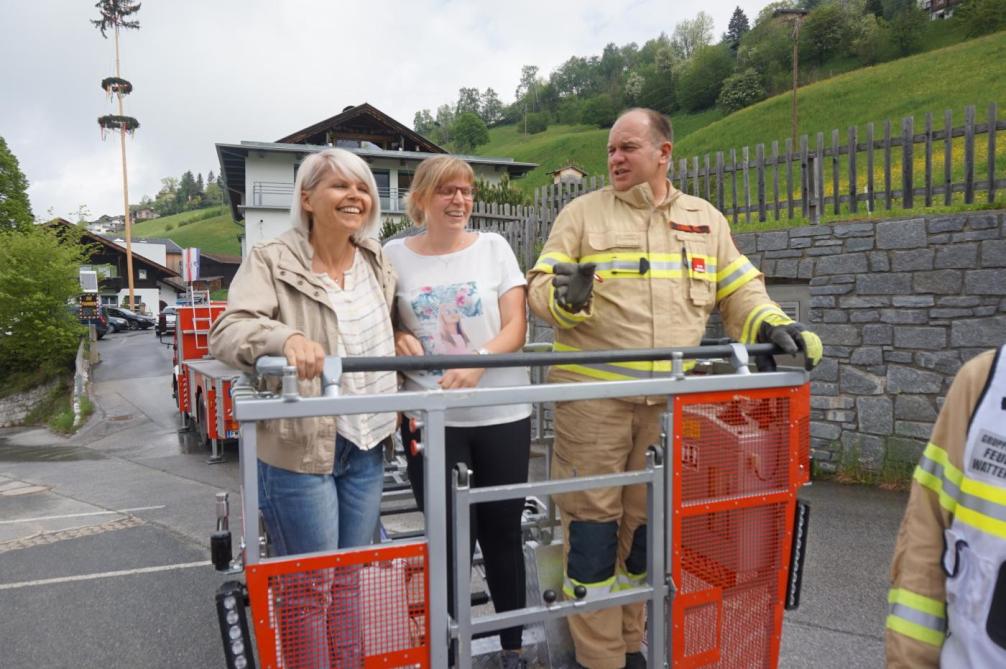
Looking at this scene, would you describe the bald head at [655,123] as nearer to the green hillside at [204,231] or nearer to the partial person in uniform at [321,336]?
the partial person in uniform at [321,336]

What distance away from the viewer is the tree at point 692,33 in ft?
271

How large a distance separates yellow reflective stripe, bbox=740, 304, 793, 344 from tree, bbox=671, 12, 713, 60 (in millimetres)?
89116

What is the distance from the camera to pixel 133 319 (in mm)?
37250

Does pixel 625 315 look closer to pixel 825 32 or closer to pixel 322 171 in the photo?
pixel 322 171

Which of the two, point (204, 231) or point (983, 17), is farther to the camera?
point (204, 231)

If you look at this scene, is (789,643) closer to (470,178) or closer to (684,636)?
(684,636)

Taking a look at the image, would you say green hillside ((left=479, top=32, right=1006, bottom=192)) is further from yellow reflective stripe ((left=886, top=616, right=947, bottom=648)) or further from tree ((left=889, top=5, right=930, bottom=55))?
yellow reflective stripe ((left=886, top=616, right=947, bottom=648))

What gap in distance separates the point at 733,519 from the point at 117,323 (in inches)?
1558

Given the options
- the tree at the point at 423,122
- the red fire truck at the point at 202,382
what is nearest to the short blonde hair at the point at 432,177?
the red fire truck at the point at 202,382

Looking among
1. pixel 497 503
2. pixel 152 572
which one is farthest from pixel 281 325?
pixel 152 572

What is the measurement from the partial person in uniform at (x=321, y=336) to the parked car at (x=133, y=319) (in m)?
40.1

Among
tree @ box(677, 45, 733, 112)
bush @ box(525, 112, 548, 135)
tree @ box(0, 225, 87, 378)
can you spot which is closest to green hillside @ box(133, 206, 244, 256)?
bush @ box(525, 112, 548, 135)

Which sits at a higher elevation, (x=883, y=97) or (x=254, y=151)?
(x=883, y=97)

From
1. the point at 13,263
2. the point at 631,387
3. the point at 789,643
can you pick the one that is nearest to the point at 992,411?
the point at 631,387
